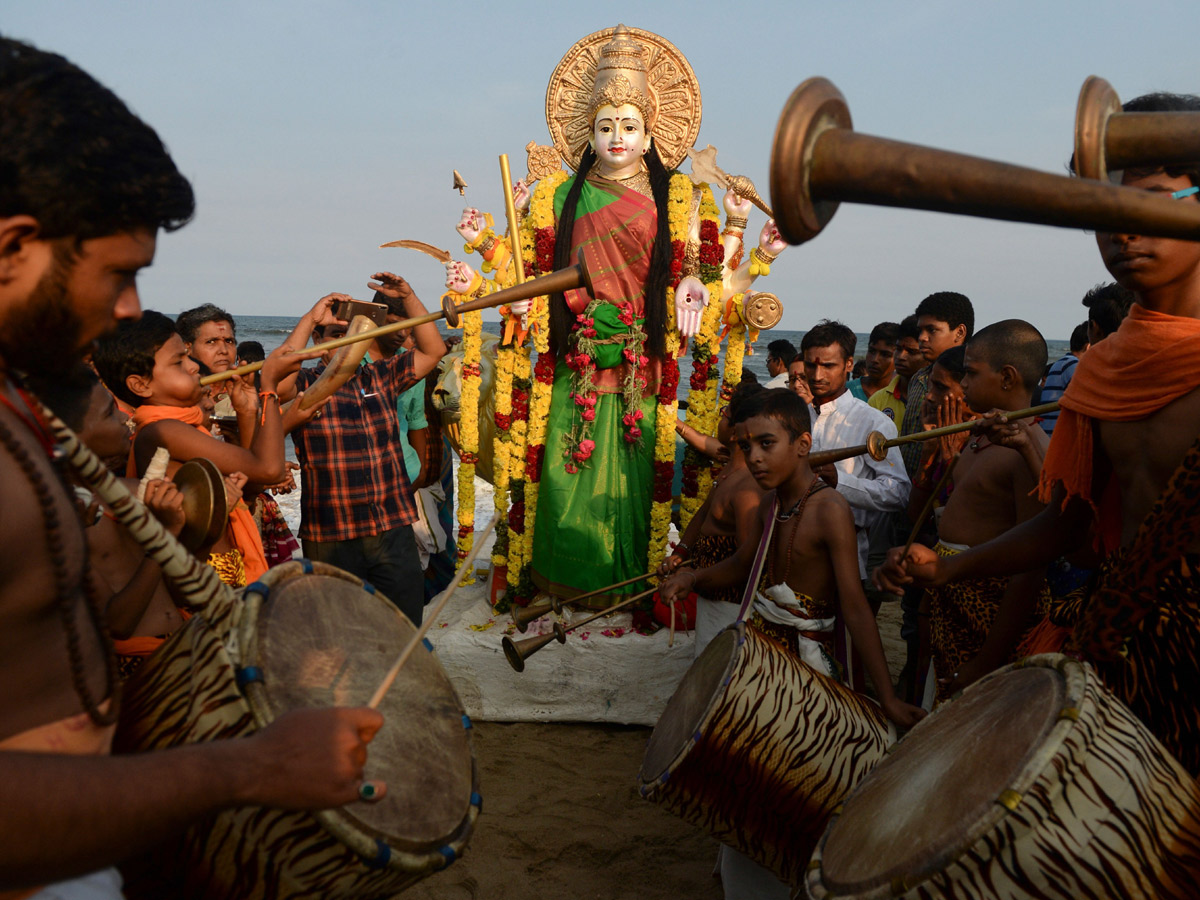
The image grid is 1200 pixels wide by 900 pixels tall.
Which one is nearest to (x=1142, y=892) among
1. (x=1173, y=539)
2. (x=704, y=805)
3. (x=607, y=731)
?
(x=1173, y=539)

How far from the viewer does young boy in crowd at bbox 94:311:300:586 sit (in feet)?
10.1

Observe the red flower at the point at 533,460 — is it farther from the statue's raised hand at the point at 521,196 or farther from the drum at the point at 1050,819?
the drum at the point at 1050,819

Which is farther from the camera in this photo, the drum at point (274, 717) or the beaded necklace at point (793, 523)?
the beaded necklace at point (793, 523)

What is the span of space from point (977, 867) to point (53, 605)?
5.15ft

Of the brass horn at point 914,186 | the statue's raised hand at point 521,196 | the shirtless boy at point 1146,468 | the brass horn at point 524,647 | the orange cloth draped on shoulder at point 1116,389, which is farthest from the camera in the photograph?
the statue's raised hand at point 521,196

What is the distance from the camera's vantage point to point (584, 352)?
5297mm

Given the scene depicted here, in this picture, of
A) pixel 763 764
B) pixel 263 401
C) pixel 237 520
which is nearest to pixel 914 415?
pixel 763 764

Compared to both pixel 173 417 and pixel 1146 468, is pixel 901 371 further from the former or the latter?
pixel 173 417

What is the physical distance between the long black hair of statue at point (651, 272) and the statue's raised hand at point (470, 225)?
1.86 feet

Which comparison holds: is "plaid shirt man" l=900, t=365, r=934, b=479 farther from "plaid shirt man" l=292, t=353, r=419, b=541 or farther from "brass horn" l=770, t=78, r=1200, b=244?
"brass horn" l=770, t=78, r=1200, b=244

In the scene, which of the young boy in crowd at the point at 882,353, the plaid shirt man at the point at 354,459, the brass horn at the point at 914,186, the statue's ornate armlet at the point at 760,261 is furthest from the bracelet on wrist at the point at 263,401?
the young boy in crowd at the point at 882,353

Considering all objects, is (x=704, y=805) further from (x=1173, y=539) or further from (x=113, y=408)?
(x=113, y=408)

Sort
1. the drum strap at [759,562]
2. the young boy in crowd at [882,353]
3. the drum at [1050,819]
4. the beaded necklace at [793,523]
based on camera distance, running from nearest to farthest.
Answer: the drum at [1050,819] → the drum strap at [759,562] → the beaded necklace at [793,523] → the young boy in crowd at [882,353]

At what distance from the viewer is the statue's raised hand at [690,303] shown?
528cm
